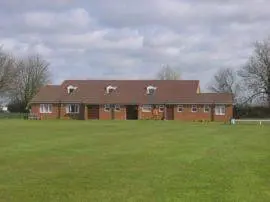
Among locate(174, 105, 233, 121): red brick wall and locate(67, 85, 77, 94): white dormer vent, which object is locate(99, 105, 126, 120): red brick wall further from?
locate(174, 105, 233, 121): red brick wall

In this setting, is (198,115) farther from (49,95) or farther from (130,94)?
(49,95)

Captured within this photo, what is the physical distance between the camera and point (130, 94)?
314 ft

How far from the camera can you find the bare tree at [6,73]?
106 m

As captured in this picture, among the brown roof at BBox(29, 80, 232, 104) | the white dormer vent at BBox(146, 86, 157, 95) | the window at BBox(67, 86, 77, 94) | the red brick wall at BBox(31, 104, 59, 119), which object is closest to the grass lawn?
Answer: the brown roof at BBox(29, 80, 232, 104)

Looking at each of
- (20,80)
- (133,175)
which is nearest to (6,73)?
(20,80)

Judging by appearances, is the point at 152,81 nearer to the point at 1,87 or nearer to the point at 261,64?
the point at 261,64

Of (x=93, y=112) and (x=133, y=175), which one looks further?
(x=93, y=112)

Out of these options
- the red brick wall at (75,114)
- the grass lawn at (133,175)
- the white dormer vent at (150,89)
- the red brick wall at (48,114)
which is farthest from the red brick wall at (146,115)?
the grass lawn at (133,175)

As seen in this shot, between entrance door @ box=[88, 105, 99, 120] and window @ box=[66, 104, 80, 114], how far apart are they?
1.91 meters

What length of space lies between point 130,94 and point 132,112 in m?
3.19

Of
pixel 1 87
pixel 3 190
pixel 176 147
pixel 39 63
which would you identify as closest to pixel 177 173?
pixel 3 190

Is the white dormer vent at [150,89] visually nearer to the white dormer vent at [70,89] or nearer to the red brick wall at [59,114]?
the red brick wall at [59,114]

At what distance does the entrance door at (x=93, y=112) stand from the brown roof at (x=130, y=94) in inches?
40.4

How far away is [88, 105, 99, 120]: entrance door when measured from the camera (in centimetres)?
9407
